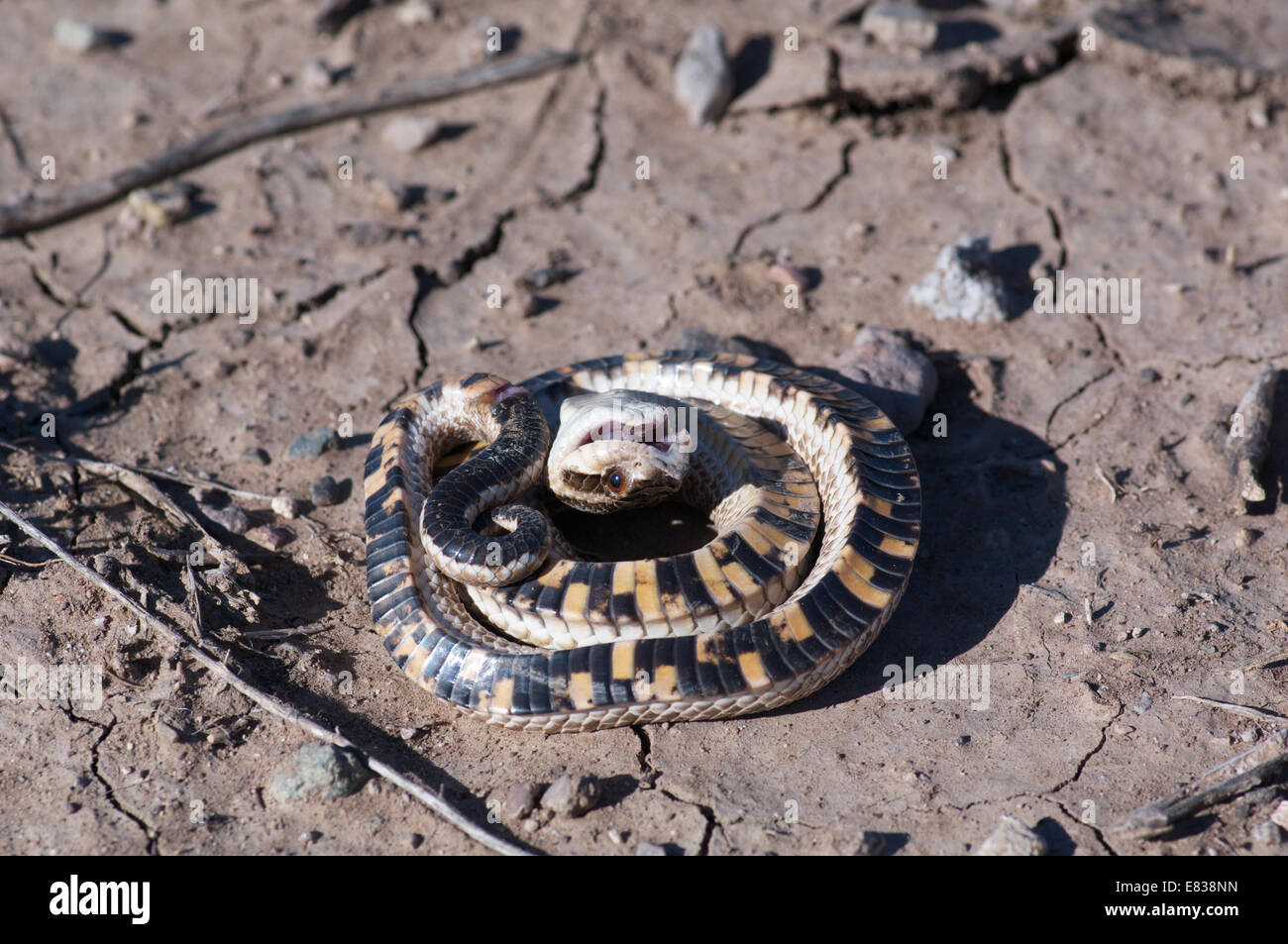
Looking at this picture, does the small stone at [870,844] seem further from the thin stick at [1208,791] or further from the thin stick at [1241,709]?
the thin stick at [1241,709]

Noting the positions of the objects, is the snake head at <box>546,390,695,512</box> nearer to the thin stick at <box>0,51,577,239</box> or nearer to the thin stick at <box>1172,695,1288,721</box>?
the thin stick at <box>1172,695,1288,721</box>

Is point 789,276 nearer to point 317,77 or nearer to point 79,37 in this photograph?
point 317,77

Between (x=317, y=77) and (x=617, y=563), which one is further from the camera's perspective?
(x=317, y=77)

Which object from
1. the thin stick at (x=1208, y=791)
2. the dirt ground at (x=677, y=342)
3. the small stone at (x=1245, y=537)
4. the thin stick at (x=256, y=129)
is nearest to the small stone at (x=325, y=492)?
the dirt ground at (x=677, y=342)

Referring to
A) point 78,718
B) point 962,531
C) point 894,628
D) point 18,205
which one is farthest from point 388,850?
point 18,205

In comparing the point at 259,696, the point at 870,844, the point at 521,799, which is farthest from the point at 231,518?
the point at 870,844

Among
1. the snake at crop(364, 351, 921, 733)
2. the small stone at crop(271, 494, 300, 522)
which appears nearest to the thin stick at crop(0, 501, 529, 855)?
the snake at crop(364, 351, 921, 733)
